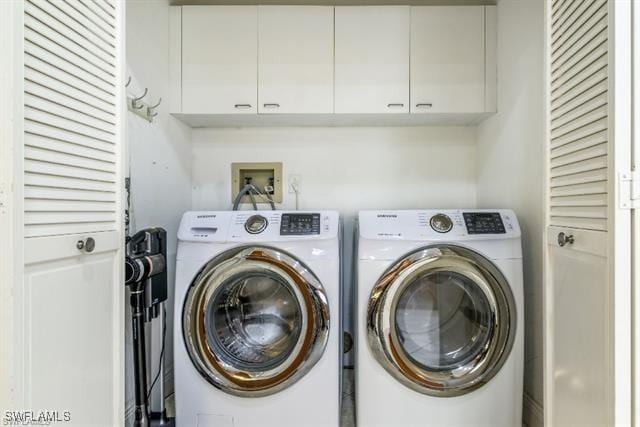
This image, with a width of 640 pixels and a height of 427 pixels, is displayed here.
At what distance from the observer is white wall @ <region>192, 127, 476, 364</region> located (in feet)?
6.84

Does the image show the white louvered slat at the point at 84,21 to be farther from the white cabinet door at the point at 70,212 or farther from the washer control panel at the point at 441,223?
the washer control panel at the point at 441,223

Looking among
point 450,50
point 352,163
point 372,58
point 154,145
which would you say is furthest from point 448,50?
point 154,145

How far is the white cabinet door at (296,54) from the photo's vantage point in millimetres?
1754

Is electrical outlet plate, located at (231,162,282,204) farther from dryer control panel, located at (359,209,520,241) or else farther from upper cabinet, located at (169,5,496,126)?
dryer control panel, located at (359,209,520,241)

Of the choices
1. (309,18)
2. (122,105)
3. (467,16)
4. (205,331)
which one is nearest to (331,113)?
(309,18)

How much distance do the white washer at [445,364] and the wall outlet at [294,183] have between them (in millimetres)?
779

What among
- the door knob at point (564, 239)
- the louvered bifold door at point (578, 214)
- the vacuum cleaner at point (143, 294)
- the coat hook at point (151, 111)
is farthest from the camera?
the coat hook at point (151, 111)

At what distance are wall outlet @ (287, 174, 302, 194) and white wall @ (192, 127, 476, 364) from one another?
24mm

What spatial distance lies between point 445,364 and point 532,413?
51 centimetres

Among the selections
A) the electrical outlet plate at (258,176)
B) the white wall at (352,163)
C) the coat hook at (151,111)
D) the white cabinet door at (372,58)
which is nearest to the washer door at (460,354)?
the white wall at (352,163)

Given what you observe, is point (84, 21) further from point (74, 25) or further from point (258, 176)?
point (258, 176)

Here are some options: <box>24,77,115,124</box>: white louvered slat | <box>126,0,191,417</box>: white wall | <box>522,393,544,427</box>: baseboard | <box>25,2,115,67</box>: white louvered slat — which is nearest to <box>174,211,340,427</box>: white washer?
<box>126,0,191,417</box>: white wall

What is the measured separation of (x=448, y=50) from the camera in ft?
5.74

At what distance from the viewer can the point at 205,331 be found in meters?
1.40
